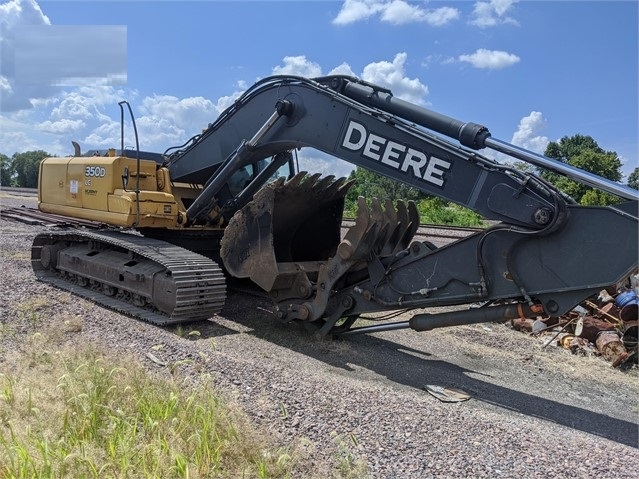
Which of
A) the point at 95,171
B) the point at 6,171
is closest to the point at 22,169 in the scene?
the point at 6,171

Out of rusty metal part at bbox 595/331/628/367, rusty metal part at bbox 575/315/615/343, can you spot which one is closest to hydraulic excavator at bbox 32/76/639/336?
rusty metal part at bbox 595/331/628/367

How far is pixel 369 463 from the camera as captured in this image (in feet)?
10.3

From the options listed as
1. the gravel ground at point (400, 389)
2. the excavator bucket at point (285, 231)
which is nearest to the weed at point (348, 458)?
the gravel ground at point (400, 389)

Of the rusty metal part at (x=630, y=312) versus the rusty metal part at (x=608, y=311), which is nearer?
the rusty metal part at (x=630, y=312)

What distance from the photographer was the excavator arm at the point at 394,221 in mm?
4418

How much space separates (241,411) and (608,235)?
297 centimetres

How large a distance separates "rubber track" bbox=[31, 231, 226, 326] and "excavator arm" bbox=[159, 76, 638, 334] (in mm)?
346

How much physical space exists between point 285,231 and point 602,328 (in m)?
4.15

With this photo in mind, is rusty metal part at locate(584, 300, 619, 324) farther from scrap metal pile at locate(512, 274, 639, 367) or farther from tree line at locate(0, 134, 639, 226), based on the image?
tree line at locate(0, 134, 639, 226)

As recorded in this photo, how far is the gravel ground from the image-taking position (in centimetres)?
331

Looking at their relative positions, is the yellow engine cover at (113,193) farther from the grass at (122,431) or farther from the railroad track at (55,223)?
the railroad track at (55,223)

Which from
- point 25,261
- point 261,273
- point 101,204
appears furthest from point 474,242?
point 25,261

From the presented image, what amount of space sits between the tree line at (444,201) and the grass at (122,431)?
125 inches

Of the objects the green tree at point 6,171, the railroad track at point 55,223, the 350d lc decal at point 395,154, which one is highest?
the 350d lc decal at point 395,154
